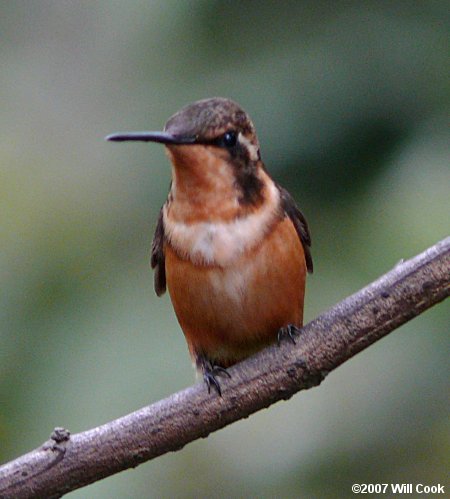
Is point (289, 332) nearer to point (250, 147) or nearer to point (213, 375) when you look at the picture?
point (213, 375)

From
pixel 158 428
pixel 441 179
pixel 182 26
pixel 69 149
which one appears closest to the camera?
pixel 158 428

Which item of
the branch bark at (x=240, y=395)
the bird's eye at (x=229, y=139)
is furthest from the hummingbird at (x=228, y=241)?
the branch bark at (x=240, y=395)

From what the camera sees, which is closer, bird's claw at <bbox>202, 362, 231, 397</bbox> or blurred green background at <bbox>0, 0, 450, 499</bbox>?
bird's claw at <bbox>202, 362, 231, 397</bbox>

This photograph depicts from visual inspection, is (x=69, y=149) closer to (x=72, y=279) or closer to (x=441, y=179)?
(x=72, y=279)

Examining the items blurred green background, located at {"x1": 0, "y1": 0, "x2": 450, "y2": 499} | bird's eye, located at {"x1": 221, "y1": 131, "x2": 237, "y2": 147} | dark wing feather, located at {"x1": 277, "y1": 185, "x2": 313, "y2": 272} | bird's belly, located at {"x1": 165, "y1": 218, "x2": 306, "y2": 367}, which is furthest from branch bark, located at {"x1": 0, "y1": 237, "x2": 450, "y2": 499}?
bird's eye, located at {"x1": 221, "y1": 131, "x2": 237, "y2": 147}

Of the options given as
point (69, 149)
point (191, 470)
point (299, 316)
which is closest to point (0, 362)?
point (191, 470)

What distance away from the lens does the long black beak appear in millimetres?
3246

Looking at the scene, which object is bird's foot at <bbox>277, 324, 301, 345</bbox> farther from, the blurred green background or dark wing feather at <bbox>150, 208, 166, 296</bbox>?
dark wing feather at <bbox>150, 208, 166, 296</bbox>

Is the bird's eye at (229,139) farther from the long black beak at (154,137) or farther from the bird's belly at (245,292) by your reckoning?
the bird's belly at (245,292)

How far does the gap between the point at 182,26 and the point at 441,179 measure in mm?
1280

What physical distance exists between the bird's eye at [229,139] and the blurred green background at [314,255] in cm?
61

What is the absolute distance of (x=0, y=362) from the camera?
4.18 metres

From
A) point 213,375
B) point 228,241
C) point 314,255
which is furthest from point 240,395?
point 314,255

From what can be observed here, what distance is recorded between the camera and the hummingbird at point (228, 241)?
360cm
